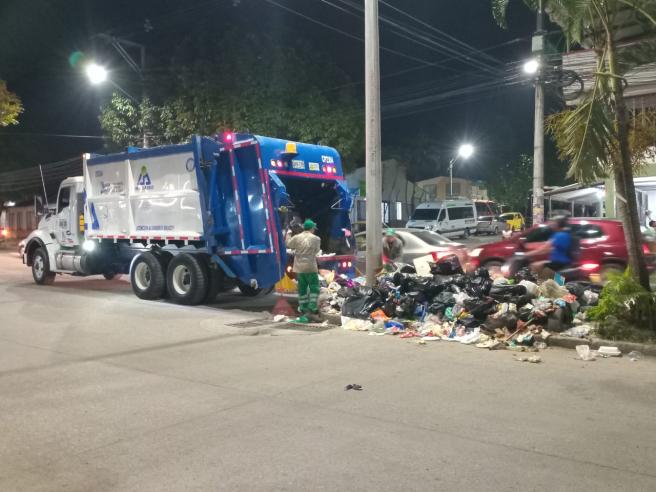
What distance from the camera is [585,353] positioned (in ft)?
24.5

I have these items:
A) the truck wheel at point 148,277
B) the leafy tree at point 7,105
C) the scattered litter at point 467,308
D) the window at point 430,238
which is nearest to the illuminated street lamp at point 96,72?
the leafy tree at point 7,105

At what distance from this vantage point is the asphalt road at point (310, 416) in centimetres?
396

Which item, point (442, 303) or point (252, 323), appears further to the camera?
point (252, 323)

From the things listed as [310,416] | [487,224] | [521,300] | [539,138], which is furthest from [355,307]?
[487,224]

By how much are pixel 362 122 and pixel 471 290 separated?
14108mm

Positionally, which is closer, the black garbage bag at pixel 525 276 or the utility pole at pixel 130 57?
the black garbage bag at pixel 525 276

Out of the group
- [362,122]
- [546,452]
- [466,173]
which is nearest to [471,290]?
[546,452]

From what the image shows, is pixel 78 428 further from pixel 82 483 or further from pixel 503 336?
pixel 503 336

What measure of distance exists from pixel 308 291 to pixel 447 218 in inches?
1016

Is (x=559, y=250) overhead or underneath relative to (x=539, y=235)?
underneath

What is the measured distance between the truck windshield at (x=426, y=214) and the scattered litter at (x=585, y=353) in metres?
27.7

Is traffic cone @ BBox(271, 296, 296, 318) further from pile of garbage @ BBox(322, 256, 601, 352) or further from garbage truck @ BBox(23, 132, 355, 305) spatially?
pile of garbage @ BBox(322, 256, 601, 352)

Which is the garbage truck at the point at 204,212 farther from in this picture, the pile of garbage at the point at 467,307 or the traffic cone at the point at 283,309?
the pile of garbage at the point at 467,307

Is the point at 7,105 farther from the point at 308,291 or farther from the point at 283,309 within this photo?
the point at 308,291
